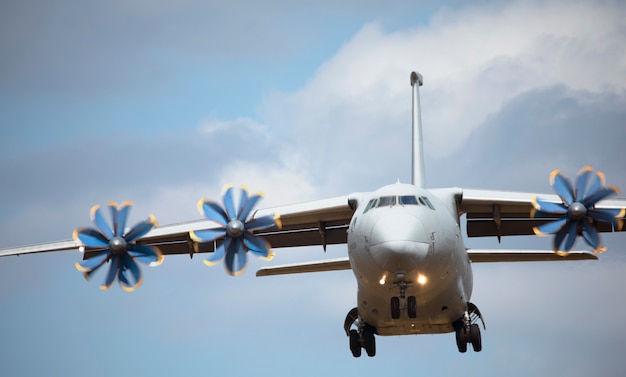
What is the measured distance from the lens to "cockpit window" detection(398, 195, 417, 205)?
63.8 ft

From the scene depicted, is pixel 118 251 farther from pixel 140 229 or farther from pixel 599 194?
pixel 599 194

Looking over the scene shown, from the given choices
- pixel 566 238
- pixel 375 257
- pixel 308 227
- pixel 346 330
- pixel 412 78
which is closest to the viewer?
pixel 375 257

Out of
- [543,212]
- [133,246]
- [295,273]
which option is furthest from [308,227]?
[543,212]

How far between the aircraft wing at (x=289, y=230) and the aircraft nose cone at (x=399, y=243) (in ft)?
12.2

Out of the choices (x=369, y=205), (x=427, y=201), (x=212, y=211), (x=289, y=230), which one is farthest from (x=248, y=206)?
(x=427, y=201)

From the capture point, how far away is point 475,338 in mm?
21453

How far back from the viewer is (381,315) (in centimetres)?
2097

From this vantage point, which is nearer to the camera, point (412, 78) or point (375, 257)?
point (375, 257)

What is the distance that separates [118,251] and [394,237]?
A: 8.09m

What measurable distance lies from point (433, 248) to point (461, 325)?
333 cm

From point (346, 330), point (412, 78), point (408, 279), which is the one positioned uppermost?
point (412, 78)

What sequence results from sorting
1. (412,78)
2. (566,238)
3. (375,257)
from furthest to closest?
(412,78) < (566,238) < (375,257)

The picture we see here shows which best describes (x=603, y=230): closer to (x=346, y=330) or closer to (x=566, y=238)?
(x=566, y=238)

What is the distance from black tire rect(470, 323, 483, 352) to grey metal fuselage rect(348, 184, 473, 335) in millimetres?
468
